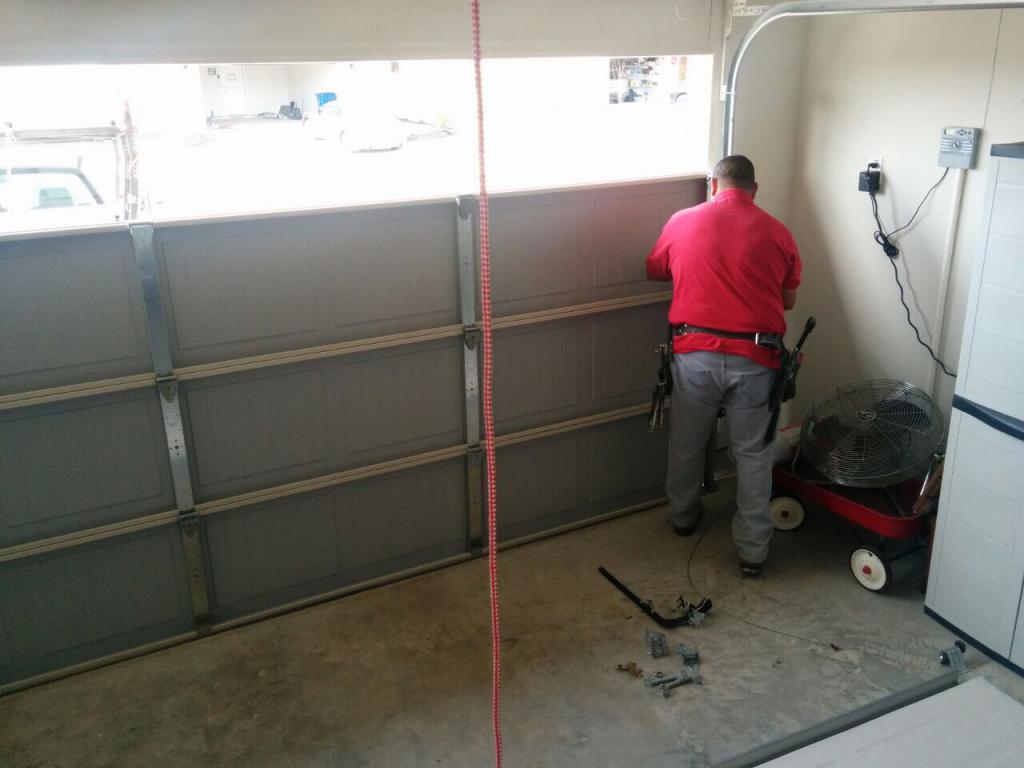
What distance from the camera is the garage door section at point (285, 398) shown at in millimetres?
3467

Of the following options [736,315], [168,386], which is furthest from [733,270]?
[168,386]

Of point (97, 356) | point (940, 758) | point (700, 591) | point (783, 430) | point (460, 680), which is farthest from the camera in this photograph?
point (783, 430)

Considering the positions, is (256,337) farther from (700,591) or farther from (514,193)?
(700,591)

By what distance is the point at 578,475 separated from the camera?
4.82 m

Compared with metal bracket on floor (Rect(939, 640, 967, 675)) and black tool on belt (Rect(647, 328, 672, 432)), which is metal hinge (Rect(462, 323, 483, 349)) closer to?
black tool on belt (Rect(647, 328, 672, 432))

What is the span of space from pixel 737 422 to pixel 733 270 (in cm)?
75

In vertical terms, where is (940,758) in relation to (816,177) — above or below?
below

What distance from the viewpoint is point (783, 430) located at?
4.84m

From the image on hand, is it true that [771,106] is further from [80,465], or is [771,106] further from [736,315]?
[80,465]

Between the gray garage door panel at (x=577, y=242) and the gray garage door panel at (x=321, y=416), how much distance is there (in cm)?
46

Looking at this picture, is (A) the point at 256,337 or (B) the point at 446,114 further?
(B) the point at 446,114

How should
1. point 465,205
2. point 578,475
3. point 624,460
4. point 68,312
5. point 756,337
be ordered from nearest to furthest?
point 68,312 < point 465,205 < point 756,337 < point 578,475 < point 624,460

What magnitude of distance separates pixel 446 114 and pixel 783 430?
247 cm

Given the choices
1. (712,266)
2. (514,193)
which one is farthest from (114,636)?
(712,266)
